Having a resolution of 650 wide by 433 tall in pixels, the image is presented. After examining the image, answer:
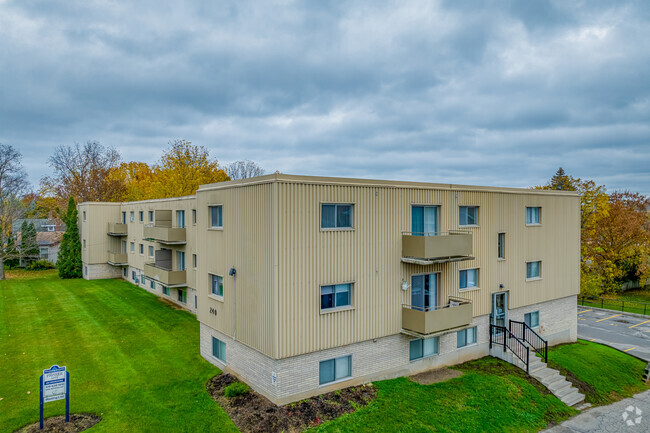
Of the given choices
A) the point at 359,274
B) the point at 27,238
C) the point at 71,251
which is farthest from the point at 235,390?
the point at 27,238

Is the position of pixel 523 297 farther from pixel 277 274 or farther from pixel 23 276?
pixel 23 276

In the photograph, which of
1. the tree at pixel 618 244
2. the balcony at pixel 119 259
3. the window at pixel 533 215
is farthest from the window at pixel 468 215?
the balcony at pixel 119 259

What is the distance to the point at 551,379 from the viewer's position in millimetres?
15453

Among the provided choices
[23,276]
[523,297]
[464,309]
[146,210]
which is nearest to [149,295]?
[146,210]

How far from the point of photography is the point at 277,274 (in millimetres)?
11727

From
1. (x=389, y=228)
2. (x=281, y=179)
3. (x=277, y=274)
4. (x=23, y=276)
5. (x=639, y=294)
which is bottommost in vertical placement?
(x=639, y=294)

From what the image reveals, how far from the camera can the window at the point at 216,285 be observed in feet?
50.1

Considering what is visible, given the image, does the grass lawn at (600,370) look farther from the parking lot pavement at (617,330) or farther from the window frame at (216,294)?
the window frame at (216,294)

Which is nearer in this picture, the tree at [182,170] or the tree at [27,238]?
the tree at [27,238]

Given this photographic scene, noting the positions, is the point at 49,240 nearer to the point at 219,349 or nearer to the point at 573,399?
the point at 219,349

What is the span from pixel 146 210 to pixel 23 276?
18.8 meters

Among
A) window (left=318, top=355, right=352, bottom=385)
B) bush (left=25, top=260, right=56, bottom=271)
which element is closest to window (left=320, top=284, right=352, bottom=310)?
window (left=318, top=355, right=352, bottom=385)

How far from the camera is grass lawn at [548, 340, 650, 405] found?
15.7m

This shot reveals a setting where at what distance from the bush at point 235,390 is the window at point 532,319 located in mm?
14300
